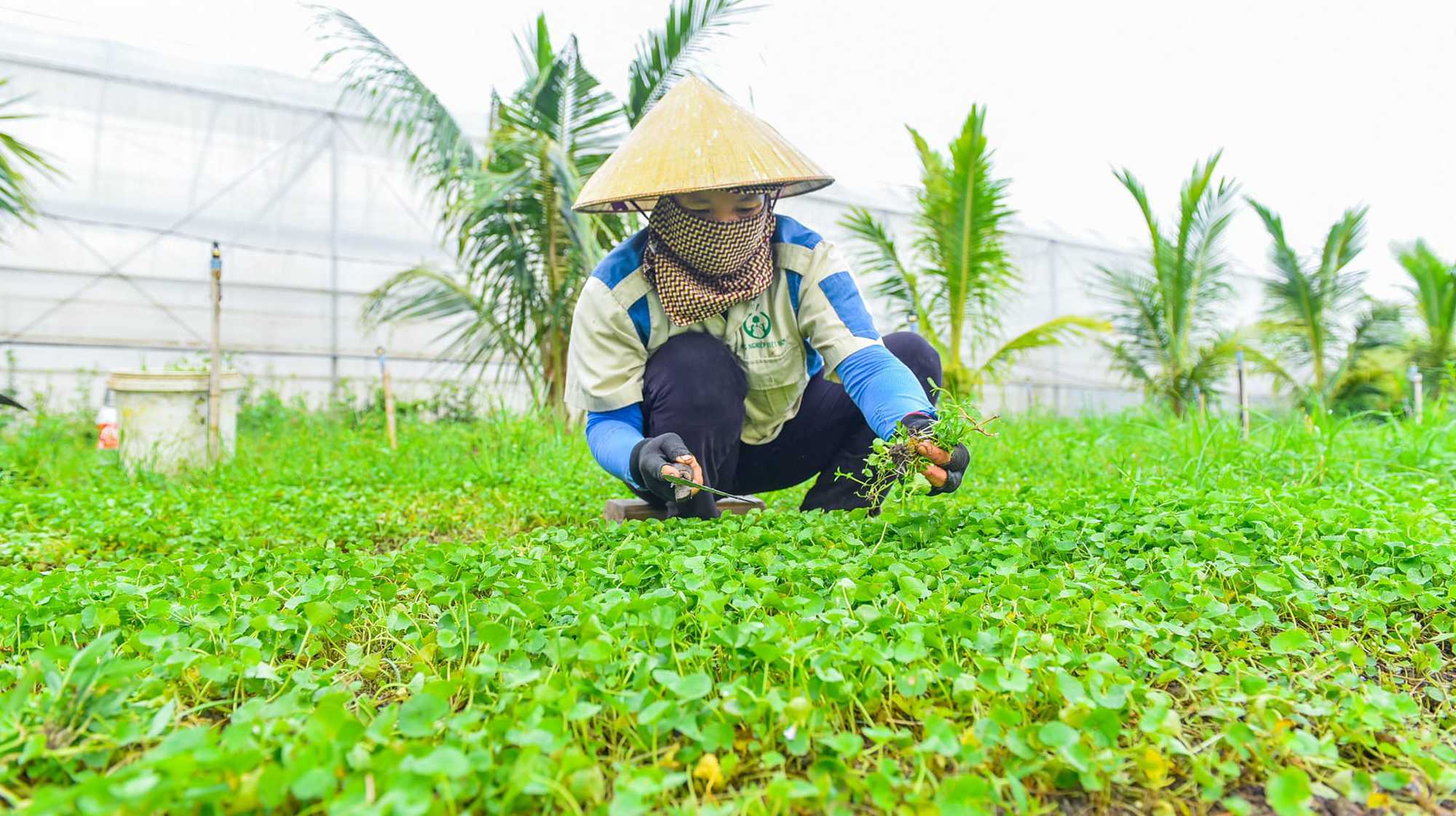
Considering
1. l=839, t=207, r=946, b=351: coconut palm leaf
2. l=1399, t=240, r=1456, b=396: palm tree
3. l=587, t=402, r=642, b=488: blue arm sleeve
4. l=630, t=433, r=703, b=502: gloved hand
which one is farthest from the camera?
l=1399, t=240, r=1456, b=396: palm tree

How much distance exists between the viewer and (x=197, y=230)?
9898mm

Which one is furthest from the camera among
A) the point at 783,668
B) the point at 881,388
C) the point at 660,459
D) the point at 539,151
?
the point at 539,151

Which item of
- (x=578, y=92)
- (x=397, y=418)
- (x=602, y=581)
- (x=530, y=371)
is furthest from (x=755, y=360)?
(x=397, y=418)

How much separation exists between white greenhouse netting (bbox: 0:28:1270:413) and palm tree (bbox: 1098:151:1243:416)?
143 centimetres

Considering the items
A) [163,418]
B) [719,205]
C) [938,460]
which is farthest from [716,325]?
[163,418]

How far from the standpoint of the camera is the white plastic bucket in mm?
4754

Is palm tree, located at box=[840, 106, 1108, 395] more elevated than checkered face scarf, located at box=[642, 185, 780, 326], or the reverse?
palm tree, located at box=[840, 106, 1108, 395]

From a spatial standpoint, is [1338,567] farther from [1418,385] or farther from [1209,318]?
[1209,318]

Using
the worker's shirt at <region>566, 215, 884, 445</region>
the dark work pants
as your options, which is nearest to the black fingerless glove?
the dark work pants

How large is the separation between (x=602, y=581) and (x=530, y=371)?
6232mm

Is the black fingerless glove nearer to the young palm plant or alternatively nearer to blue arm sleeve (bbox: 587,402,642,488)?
blue arm sleeve (bbox: 587,402,642,488)

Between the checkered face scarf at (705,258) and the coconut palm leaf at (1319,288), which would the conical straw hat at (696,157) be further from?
the coconut palm leaf at (1319,288)

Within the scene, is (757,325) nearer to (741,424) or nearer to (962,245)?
(741,424)

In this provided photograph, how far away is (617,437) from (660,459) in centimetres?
29
